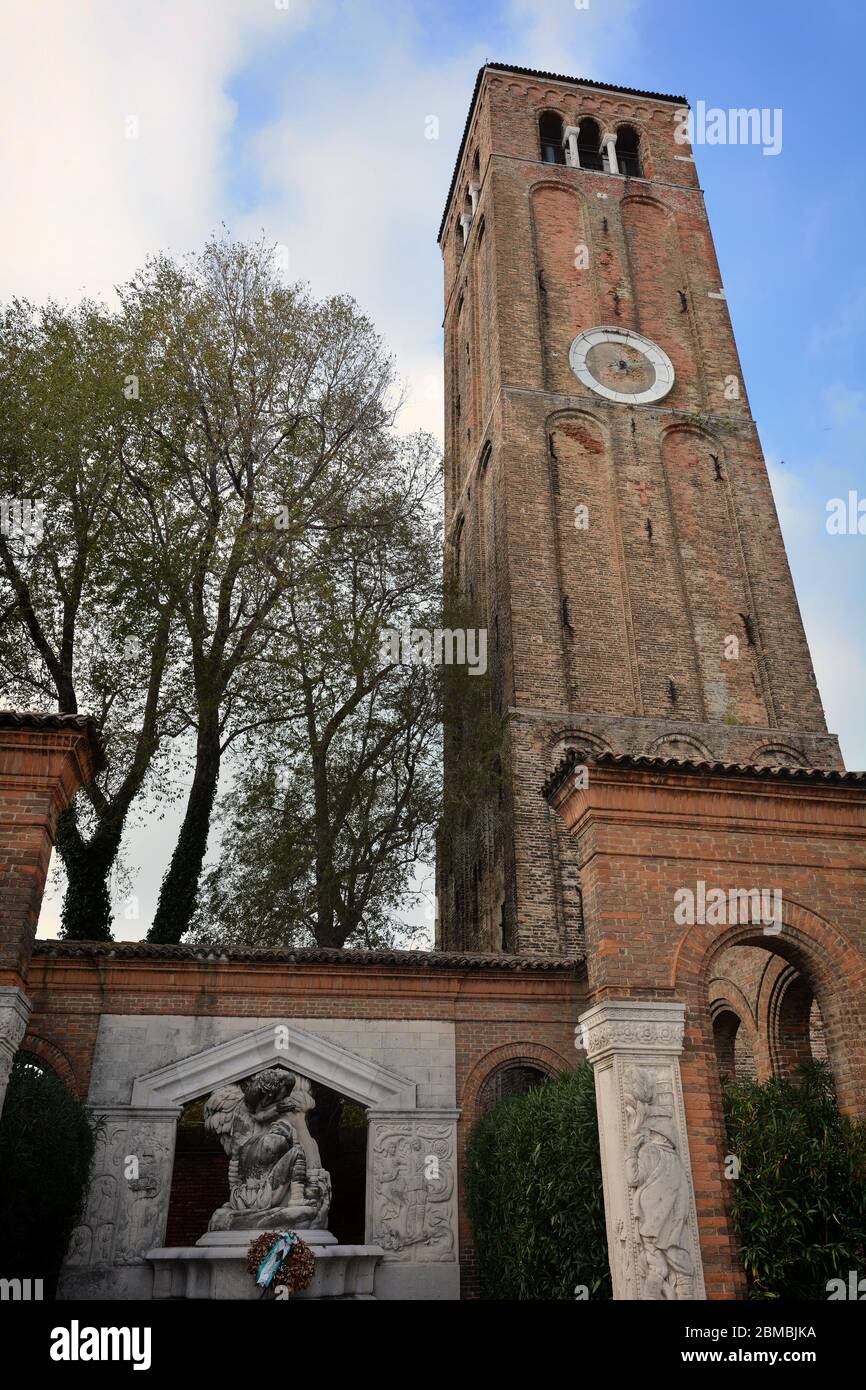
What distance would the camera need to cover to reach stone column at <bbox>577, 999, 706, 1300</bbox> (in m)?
8.02

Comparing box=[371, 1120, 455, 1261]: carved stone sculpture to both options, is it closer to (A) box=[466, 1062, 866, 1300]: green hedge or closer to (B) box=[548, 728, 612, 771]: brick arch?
(A) box=[466, 1062, 866, 1300]: green hedge

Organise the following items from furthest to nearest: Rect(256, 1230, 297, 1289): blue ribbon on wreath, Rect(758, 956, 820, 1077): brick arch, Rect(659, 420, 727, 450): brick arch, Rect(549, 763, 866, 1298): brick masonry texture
→ Rect(659, 420, 727, 450): brick arch
Rect(758, 956, 820, 1077): brick arch
Rect(256, 1230, 297, 1289): blue ribbon on wreath
Rect(549, 763, 866, 1298): brick masonry texture

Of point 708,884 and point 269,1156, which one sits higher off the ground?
point 708,884

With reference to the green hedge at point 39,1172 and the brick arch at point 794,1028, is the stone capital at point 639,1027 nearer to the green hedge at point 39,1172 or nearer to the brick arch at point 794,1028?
the brick arch at point 794,1028

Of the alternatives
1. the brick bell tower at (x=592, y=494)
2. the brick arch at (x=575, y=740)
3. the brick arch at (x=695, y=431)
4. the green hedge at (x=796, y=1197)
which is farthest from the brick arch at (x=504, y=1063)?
the brick arch at (x=695, y=431)

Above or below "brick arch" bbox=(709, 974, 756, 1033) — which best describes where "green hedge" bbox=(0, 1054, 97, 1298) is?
below

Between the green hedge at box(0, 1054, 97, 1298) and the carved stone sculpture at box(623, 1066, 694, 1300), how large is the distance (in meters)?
5.74

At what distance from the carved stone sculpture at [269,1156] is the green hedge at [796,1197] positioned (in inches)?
189

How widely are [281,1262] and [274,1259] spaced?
0.08m

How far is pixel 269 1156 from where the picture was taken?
437 inches

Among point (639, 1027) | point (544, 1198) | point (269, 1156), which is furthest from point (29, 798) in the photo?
point (544, 1198)

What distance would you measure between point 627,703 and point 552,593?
285cm

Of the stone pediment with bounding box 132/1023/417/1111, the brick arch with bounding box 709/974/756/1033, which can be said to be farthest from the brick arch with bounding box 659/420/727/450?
the stone pediment with bounding box 132/1023/417/1111

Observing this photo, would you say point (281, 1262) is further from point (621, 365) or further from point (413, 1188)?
point (621, 365)
